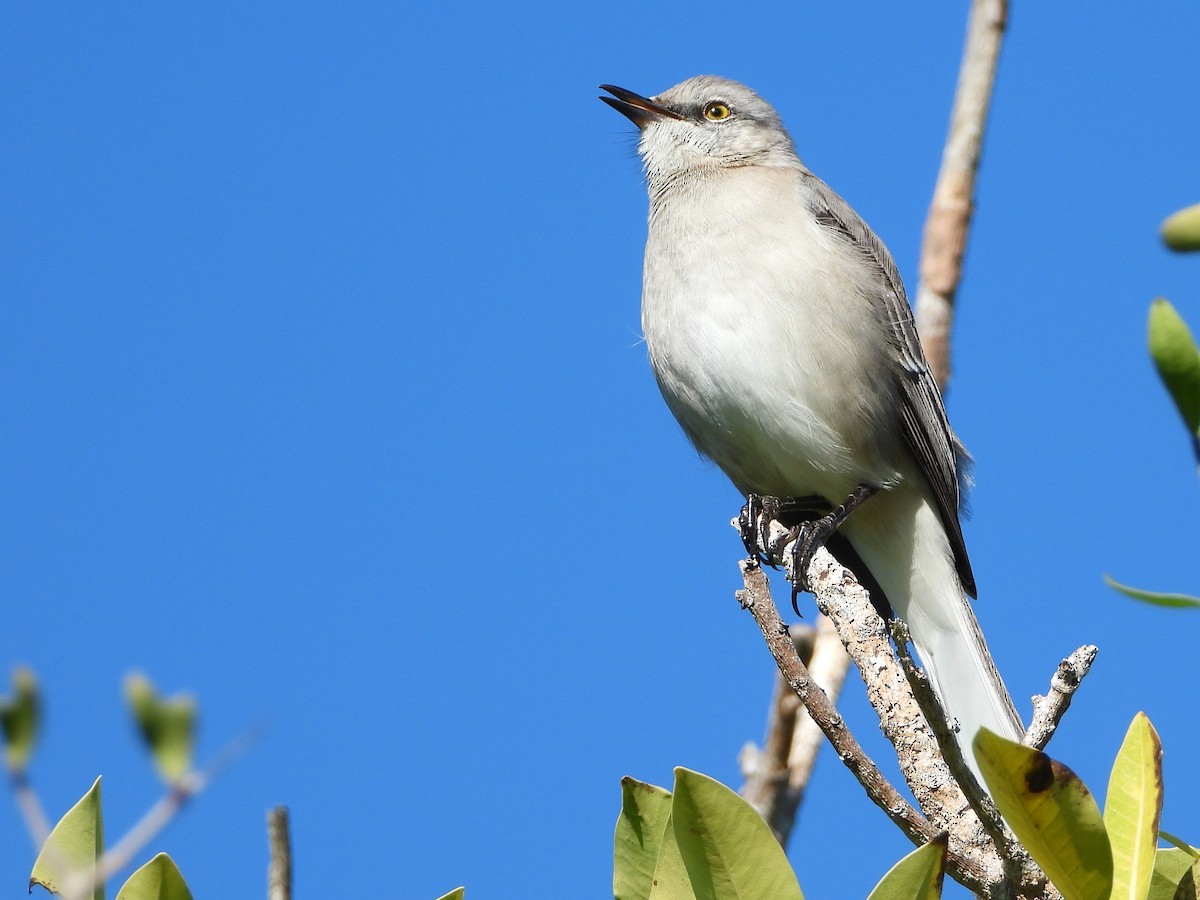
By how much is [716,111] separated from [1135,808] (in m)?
4.72

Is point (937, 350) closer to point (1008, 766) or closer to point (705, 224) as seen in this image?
point (705, 224)

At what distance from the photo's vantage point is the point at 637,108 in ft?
20.9

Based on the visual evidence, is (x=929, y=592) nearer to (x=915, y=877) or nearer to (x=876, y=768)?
(x=876, y=768)

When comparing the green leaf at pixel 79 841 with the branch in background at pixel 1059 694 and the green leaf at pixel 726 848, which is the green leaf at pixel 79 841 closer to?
the green leaf at pixel 726 848

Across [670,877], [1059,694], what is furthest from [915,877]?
[1059,694]

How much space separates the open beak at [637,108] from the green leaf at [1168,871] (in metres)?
4.66

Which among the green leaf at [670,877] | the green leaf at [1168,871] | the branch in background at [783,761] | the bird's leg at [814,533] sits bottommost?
the green leaf at [670,877]

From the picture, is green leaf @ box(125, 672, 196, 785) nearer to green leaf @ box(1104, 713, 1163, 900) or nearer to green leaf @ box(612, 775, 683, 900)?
green leaf @ box(612, 775, 683, 900)

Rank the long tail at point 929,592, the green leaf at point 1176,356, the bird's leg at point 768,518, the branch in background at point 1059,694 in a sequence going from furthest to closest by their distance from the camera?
1. the bird's leg at point 768,518
2. the long tail at point 929,592
3. the branch in background at point 1059,694
4. the green leaf at point 1176,356

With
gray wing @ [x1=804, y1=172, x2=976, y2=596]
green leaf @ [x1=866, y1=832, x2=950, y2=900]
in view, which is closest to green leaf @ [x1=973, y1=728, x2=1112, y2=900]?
green leaf @ [x1=866, y1=832, x2=950, y2=900]

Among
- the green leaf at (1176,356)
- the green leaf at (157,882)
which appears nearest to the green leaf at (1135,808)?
the green leaf at (1176,356)

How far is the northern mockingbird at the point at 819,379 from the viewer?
4918 millimetres

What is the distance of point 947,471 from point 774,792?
1525mm

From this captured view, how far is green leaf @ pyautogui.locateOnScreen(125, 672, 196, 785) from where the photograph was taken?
1.29m
